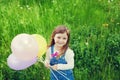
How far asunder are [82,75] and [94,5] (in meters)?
1.43

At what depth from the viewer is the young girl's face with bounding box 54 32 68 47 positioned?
4871 millimetres

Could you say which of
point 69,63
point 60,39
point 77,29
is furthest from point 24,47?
point 77,29

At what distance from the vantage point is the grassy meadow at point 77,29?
566 centimetres

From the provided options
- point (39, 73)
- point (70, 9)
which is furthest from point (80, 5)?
point (39, 73)

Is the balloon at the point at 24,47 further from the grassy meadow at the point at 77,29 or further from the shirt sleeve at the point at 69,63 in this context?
the grassy meadow at the point at 77,29

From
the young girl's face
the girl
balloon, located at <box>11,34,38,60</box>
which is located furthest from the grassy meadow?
balloon, located at <box>11,34,38,60</box>

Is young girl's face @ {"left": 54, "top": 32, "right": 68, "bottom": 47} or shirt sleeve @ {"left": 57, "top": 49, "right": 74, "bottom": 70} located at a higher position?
young girl's face @ {"left": 54, "top": 32, "right": 68, "bottom": 47}

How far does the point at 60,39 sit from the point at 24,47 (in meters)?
0.44

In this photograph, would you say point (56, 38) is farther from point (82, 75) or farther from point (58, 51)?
point (82, 75)

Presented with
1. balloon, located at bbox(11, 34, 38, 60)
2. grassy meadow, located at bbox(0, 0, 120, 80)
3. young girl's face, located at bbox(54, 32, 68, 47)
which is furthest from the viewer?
grassy meadow, located at bbox(0, 0, 120, 80)

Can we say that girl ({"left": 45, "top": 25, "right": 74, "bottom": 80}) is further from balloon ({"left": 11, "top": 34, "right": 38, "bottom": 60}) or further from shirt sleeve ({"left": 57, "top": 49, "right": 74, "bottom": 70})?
balloon ({"left": 11, "top": 34, "right": 38, "bottom": 60})

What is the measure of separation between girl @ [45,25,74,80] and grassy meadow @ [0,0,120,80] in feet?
2.15

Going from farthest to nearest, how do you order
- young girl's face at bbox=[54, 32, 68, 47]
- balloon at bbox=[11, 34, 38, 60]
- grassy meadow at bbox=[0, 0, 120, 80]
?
grassy meadow at bbox=[0, 0, 120, 80]
young girl's face at bbox=[54, 32, 68, 47]
balloon at bbox=[11, 34, 38, 60]

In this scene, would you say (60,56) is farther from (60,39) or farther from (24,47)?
(24,47)
